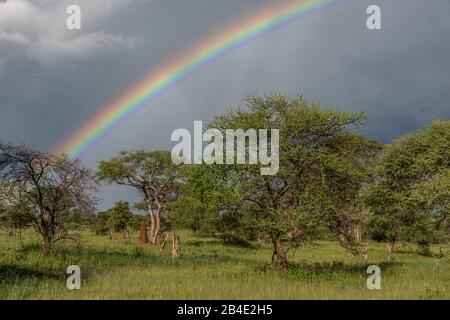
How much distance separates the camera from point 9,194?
78.6 feet

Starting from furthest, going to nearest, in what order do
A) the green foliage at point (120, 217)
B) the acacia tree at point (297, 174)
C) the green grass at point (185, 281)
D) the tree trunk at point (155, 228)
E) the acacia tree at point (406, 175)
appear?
the green foliage at point (120, 217)
the tree trunk at point (155, 228)
the acacia tree at point (406, 175)
the acacia tree at point (297, 174)
the green grass at point (185, 281)

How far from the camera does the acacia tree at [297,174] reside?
20.1m

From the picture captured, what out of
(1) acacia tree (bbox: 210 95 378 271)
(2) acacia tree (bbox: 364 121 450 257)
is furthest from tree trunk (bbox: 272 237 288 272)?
(2) acacia tree (bbox: 364 121 450 257)

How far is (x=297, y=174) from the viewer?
20.6 m

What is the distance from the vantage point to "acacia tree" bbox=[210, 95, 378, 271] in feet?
66.0

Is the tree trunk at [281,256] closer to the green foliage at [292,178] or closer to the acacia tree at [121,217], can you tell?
the green foliage at [292,178]

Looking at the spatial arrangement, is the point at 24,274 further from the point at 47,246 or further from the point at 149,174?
the point at 149,174

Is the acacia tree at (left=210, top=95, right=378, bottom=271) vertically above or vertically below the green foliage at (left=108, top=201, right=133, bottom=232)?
above

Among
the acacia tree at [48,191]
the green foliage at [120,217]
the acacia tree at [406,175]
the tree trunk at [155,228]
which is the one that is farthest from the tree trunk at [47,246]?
the green foliage at [120,217]

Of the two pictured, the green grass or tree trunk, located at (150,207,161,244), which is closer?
the green grass

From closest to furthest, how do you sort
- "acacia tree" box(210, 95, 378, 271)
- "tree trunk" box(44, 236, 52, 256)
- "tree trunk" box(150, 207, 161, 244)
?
"acacia tree" box(210, 95, 378, 271), "tree trunk" box(44, 236, 52, 256), "tree trunk" box(150, 207, 161, 244)

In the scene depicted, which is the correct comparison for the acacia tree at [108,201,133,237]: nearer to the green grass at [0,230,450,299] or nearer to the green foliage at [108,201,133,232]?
the green foliage at [108,201,133,232]

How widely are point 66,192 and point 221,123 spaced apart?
32.8 ft
